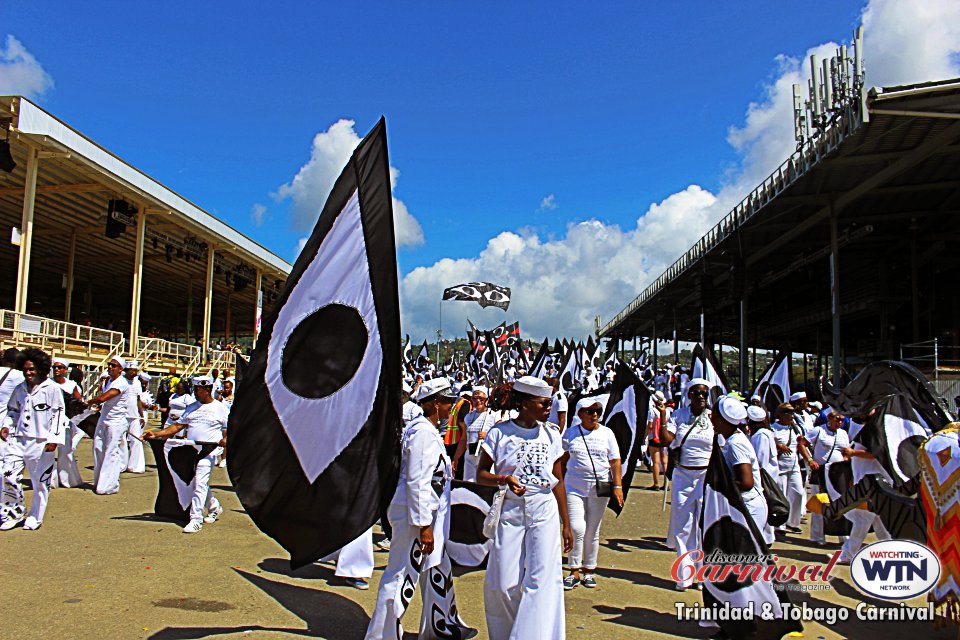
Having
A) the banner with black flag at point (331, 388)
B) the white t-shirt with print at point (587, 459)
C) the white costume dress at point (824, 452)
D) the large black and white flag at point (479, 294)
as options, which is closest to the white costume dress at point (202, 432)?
the white t-shirt with print at point (587, 459)

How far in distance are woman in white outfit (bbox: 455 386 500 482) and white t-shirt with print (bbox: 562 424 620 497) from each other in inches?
110

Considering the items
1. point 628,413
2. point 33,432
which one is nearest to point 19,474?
point 33,432

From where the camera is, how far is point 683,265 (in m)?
43.2

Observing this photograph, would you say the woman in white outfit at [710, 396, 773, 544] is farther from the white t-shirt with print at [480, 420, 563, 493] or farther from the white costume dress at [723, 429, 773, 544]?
the white t-shirt with print at [480, 420, 563, 493]

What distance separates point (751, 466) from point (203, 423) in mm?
5964

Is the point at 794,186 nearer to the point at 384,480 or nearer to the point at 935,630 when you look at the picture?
the point at 935,630

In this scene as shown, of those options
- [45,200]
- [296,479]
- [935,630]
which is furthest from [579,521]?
A: [45,200]

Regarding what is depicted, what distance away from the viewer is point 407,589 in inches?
170

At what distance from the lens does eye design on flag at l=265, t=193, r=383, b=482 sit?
12.8 feet

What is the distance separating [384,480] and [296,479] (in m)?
0.51

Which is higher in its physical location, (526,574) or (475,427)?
(475,427)

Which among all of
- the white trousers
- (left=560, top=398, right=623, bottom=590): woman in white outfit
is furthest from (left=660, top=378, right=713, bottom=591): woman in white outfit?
the white trousers

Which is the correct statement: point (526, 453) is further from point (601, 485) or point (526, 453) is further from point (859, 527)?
point (859, 527)

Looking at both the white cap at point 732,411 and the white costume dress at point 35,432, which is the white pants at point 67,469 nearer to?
the white costume dress at point 35,432
